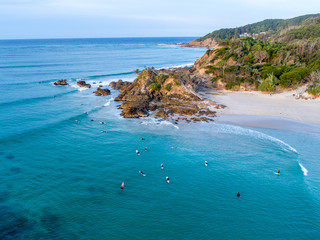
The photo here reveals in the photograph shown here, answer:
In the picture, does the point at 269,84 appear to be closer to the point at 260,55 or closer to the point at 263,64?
the point at 263,64

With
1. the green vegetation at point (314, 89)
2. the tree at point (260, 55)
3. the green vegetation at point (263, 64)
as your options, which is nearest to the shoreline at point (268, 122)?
the green vegetation at point (314, 89)

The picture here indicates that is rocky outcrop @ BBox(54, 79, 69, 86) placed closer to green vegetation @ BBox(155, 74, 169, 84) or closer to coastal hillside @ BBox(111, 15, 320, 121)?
coastal hillside @ BBox(111, 15, 320, 121)

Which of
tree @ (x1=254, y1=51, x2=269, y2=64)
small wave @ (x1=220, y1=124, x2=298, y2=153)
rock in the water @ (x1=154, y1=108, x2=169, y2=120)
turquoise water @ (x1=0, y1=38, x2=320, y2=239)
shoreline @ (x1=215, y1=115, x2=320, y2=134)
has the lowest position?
turquoise water @ (x1=0, y1=38, x2=320, y2=239)

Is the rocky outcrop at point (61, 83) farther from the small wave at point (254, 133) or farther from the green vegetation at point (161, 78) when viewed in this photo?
the small wave at point (254, 133)

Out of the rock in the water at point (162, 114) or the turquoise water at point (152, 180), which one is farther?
the rock in the water at point (162, 114)

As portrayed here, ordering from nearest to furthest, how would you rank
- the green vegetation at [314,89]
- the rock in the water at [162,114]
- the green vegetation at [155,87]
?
the rock in the water at [162,114] < the green vegetation at [314,89] < the green vegetation at [155,87]

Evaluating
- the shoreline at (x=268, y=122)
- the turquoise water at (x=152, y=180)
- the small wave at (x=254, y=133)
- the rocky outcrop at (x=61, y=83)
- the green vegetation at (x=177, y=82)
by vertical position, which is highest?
the green vegetation at (x=177, y=82)

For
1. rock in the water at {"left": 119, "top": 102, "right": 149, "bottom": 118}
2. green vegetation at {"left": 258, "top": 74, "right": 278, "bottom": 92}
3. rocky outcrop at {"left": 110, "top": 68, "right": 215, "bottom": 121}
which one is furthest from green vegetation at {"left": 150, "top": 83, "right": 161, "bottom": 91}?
green vegetation at {"left": 258, "top": 74, "right": 278, "bottom": 92}
